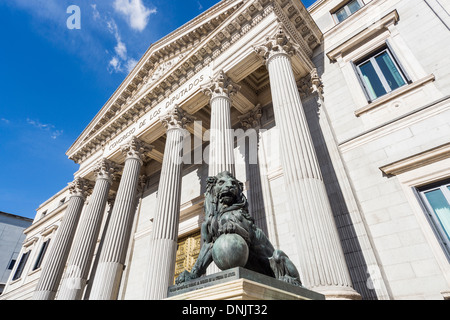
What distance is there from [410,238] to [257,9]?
31.7 feet

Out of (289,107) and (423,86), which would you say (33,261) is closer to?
(289,107)

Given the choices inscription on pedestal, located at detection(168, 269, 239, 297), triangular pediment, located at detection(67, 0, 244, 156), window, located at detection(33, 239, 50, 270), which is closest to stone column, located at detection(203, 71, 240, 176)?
triangular pediment, located at detection(67, 0, 244, 156)

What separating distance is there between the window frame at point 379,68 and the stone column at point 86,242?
13.6m

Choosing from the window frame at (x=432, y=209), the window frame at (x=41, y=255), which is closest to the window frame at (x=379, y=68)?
the window frame at (x=432, y=209)

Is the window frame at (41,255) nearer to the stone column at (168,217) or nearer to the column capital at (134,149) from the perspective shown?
the column capital at (134,149)

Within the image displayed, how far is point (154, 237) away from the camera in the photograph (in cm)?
928

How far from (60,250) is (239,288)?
51.7ft

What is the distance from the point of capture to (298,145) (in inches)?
296

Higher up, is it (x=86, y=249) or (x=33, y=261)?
(x=33, y=261)

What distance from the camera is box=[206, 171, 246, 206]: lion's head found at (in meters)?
4.29

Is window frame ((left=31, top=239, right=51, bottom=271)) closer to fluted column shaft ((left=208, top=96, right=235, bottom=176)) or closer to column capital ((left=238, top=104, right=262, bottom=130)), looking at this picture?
column capital ((left=238, top=104, right=262, bottom=130))

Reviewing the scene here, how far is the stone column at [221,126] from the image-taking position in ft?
29.0

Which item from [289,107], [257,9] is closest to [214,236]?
[289,107]

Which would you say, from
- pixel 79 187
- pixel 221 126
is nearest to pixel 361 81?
pixel 221 126
